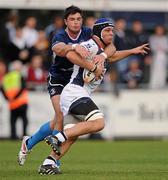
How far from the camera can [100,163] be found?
14969 millimetres

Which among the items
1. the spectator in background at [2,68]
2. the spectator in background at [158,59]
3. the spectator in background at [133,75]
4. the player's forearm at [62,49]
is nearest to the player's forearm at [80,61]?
the player's forearm at [62,49]

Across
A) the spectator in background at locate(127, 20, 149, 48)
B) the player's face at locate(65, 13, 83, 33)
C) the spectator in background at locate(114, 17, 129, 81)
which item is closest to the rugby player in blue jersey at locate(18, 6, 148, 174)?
the player's face at locate(65, 13, 83, 33)

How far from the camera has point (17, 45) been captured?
2408 cm

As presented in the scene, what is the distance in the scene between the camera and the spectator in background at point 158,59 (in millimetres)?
25672

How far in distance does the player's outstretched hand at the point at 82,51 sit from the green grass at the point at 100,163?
1.69m

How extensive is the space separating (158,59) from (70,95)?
1453 cm

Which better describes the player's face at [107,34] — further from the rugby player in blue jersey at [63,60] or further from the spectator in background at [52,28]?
the spectator in background at [52,28]

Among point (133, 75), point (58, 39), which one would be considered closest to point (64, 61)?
point (58, 39)

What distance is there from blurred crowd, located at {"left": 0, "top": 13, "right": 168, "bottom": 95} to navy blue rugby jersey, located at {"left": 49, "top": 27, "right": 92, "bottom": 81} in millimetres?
10897

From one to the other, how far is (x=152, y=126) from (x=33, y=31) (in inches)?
184

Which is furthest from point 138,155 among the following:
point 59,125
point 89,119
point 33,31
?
point 33,31

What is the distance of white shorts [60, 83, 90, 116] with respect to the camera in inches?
454

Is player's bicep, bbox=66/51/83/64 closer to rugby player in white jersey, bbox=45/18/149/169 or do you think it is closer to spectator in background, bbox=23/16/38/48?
rugby player in white jersey, bbox=45/18/149/169

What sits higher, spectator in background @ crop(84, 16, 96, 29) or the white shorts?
spectator in background @ crop(84, 16, 96, 29)
